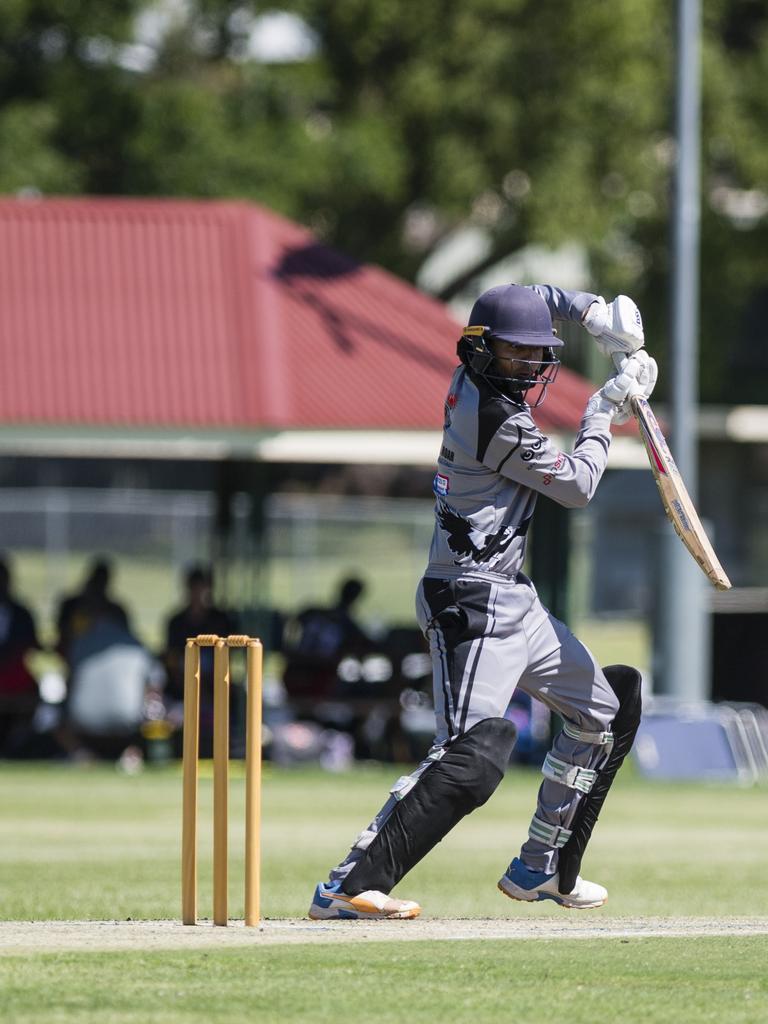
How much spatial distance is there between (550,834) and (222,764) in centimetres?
121

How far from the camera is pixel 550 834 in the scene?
7.33m

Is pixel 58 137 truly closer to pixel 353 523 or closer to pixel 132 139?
pixel 132 139

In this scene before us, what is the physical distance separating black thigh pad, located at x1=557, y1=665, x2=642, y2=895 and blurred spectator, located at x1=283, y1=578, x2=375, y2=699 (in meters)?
11.1

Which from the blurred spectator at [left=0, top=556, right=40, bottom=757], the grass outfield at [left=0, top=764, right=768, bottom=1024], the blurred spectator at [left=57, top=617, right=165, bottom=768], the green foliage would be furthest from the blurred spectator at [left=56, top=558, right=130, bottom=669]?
the green foliage

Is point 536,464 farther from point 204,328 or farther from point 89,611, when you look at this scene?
point 204,328

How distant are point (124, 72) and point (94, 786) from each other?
14.1 m

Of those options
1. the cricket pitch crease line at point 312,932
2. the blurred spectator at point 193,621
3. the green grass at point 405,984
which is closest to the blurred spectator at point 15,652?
the blurred spectator at point 193,621

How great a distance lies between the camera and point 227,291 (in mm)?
18703

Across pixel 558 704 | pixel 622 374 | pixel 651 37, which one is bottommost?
pixel 558 704

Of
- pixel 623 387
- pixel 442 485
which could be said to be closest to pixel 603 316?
pixel 623 387

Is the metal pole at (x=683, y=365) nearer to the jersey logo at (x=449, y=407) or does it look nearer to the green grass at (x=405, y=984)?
the jersey logo at (x=449, y=407)

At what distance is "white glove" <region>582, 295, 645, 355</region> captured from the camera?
7184 mm

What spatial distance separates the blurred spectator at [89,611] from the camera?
58.5 feet

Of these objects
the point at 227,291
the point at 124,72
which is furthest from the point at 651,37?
the point at 227,291
